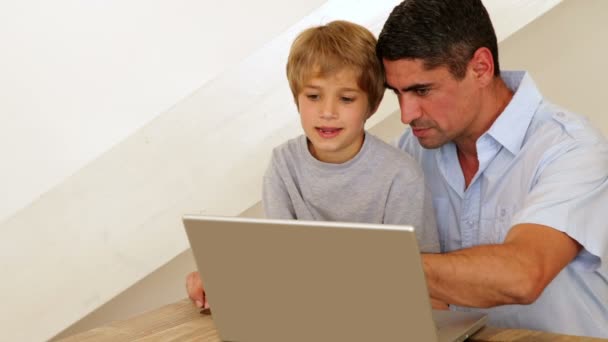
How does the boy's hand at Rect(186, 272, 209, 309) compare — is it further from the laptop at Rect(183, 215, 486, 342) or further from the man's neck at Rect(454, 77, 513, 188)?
the man's neck at Rect(454, 77, 513, 188)

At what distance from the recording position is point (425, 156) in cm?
232

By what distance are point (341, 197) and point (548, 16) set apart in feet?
5.16

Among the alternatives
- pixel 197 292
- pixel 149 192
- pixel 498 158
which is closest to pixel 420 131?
pixel 498 158

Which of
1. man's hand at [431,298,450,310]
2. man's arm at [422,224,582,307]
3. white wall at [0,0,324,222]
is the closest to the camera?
man's arm at [422,224,582,307]

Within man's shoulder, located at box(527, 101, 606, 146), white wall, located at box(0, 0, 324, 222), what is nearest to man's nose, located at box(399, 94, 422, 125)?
man's shoulder, located at box(527, 101, 606, 146)

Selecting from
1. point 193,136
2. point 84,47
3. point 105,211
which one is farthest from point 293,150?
point 84,47

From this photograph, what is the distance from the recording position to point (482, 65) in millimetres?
2166

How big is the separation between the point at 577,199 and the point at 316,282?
612 millimetres

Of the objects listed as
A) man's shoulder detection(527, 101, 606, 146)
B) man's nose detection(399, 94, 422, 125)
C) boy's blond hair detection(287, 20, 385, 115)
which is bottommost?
man's shoulder detection(527, 101, 606, 146)

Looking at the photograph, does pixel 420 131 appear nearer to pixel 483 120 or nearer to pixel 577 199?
pixel 483 120

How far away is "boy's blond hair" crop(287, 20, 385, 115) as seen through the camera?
7.02 feet

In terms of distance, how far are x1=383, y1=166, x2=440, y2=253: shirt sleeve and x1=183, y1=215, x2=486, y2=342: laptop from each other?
380 mm

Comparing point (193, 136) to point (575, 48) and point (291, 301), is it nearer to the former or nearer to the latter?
point (291, 301)

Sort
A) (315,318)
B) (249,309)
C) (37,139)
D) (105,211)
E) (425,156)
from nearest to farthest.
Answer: (315,318) → (249,309) → (425,156) → (105,211) → (37,139)
